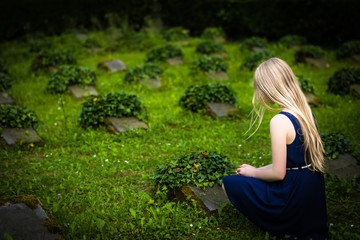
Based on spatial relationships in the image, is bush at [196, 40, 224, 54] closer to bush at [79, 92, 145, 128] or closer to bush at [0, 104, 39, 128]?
bush at [79, 92, 145, 128]

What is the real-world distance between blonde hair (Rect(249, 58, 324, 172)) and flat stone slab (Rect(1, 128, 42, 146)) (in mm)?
3568

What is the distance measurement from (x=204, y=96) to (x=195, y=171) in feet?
9.39

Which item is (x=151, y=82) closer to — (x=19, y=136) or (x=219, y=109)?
(x=219, y=109)

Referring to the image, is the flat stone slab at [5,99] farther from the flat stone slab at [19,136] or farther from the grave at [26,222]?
the grave at [26,222]

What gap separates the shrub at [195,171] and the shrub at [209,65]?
477 centimetres

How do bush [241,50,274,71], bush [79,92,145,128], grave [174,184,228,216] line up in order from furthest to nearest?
bush [241,50,274,71] < bush [79,92,145,128] < grave [174,184,228,216]

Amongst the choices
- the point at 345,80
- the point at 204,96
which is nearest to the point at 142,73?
the point at 204,96

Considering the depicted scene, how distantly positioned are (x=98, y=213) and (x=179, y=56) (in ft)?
22.7

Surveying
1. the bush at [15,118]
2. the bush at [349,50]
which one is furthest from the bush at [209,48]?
the bush at [15,118]

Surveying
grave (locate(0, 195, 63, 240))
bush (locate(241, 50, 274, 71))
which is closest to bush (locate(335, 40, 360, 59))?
bush (locate(241, 50, 274, 71))

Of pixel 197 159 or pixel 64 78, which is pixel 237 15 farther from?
pixel 197 159

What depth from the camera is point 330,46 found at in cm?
1100

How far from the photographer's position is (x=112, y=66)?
337 inches

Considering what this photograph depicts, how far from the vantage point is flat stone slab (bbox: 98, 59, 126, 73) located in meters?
8.45
